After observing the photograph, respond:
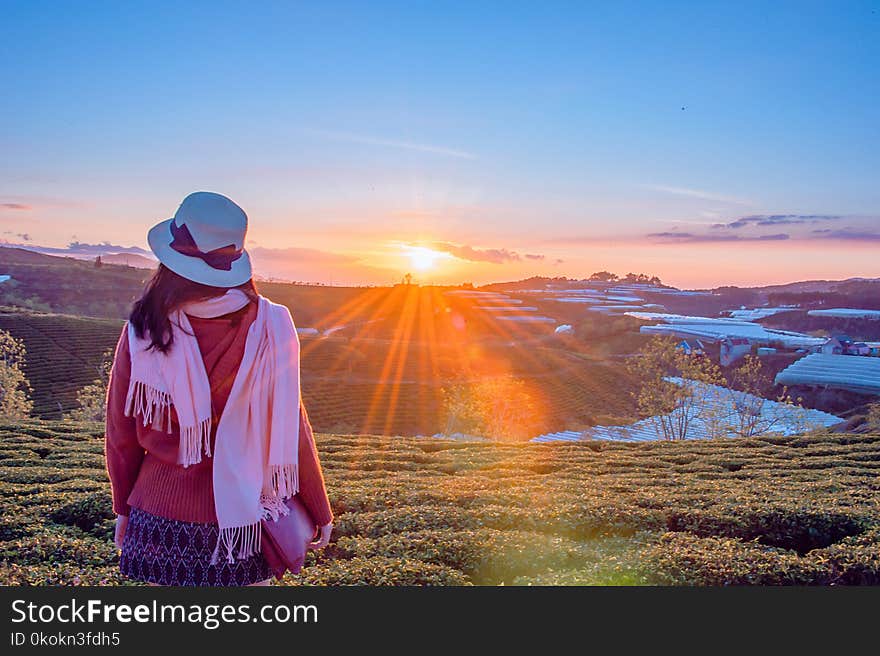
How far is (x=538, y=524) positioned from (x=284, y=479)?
14.1 ft

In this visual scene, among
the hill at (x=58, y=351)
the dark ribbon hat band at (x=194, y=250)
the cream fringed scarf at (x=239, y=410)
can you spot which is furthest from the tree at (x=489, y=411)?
the dark ribbon hat band at (x=194, y=250)

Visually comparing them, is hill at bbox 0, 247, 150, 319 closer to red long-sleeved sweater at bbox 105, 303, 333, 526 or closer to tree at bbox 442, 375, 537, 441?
tree at bbox 442, 375, 537, 441

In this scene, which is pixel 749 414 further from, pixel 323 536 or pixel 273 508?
pixel 273 508

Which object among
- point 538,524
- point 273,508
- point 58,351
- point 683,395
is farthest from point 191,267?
point 58,351

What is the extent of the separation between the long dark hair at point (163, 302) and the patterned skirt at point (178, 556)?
0.89 metres

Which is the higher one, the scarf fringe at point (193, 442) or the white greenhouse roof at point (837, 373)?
the scarf fringe at point (193, 442)

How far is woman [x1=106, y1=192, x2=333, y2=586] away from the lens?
9.31ft

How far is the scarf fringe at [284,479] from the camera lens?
3045 millimetres

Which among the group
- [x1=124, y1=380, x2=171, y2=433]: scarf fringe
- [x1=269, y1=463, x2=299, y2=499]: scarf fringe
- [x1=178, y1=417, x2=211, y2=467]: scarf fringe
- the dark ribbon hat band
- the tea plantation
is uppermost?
the dark ribbon hat band

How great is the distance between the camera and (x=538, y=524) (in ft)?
21.9

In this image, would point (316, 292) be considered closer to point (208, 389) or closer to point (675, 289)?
point (675, 289)

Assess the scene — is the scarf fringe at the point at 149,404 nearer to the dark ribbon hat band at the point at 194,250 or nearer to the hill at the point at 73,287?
the dark ribbon hat band at the point at 194,250

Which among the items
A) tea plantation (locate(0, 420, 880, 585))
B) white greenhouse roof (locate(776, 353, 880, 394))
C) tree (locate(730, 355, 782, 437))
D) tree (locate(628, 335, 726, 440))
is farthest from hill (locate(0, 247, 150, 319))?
tea plantation (locate(0, 420, 880, 585))

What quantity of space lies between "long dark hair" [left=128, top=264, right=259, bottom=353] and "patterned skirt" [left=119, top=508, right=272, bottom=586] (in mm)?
889
